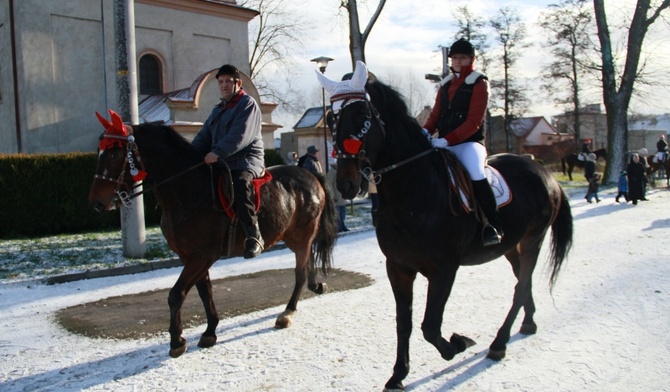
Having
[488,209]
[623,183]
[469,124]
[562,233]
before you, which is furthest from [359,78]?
[623,183]

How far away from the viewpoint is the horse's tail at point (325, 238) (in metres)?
7.55

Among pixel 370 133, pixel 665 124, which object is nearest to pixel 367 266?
pixel 370 133

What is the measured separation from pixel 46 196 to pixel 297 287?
31.4 ft

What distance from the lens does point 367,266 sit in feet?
32.1

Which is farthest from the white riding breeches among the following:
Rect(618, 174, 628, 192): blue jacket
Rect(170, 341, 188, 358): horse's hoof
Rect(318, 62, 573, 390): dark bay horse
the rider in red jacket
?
Rect(618, 174, 628, 192): blue jacket

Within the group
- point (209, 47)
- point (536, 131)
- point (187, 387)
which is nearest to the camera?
point (187, 387)

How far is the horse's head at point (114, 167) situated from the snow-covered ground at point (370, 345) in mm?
1572

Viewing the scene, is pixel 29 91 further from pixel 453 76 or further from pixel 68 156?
pixel 453 76

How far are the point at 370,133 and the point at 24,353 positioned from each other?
167 inches

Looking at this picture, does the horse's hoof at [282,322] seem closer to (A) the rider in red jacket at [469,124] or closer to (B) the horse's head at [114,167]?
(B) the horse's head at [114,167]

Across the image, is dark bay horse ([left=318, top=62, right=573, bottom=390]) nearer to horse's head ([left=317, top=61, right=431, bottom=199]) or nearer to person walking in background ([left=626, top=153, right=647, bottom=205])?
horse's head ([left=317, top=61, right=431, bottom=199])

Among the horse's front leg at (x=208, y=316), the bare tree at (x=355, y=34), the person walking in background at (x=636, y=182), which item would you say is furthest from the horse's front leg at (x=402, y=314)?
the person walking in background at (x=636, y=182)

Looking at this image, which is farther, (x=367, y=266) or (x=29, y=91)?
(x=29, y=91)

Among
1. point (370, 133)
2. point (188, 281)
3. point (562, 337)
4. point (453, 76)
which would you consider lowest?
point (562, 337)
